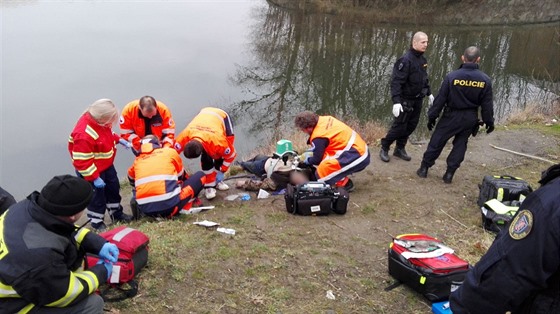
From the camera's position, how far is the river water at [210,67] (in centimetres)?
1123

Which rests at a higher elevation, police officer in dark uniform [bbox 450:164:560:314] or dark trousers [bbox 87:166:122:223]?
police officer in dark uniform [bbox 450:164:560:314]

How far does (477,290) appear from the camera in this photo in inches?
77.4

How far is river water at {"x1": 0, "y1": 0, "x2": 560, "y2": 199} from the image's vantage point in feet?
36.9

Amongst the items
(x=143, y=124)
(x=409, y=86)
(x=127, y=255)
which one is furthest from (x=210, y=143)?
(x=409, y=86)

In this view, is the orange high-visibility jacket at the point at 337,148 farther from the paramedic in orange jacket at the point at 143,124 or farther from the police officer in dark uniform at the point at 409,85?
the paramedic in orange jacket at the point at 143,124

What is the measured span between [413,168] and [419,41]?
2.00 m

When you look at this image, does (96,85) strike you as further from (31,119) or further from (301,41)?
(301,41)

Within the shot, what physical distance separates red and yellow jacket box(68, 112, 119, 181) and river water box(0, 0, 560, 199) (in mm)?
4564

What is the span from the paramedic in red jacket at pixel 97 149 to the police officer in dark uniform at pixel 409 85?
12.5ft

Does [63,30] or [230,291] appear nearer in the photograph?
[230,291]

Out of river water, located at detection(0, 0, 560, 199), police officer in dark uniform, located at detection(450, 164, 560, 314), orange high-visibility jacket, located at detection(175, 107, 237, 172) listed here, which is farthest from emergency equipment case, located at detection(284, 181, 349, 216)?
river water, located at detection(0, 0, 560, 199)

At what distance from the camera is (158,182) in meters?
4.92

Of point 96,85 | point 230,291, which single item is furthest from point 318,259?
point 96,85

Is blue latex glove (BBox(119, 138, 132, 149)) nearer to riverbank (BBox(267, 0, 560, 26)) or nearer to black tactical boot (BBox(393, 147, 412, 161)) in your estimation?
black tactical boot (BBox(393, 147, 412, 161))
